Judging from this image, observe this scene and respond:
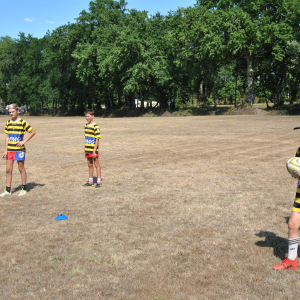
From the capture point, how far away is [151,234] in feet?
18.2

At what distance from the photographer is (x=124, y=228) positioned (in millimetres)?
5840

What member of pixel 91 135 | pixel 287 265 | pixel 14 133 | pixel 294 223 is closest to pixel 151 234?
pixel 287 265

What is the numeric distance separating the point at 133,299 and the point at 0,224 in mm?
3469

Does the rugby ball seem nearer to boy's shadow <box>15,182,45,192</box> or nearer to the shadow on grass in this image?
the shadow on grass

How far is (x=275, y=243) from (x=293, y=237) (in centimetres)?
88

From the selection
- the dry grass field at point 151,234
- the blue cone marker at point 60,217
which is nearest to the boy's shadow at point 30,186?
the dry grass field at point 151,234

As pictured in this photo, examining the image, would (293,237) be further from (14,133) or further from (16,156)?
(14,133)

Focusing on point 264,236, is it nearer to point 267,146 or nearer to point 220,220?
point 220,220

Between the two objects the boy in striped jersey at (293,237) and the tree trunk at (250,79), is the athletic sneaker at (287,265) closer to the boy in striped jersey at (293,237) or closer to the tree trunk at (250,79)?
the boy in striped jersey at (293,237)

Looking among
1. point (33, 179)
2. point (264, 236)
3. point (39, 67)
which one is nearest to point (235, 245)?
point (264, 236)

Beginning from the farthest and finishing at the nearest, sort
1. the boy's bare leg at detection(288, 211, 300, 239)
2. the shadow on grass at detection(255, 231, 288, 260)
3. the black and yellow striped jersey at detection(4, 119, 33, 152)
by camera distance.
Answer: the black and yellow striped jersey at detection(4, 119, 33, 152)
the shadow on grass at detection(255, 231, 288, 260)
the boy's bare leg at detection(288, 211, 300, 239)

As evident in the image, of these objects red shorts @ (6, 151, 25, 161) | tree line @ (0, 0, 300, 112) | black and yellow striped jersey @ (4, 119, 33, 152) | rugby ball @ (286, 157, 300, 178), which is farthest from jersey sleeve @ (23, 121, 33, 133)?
tree line @ (0, 0, 300, 112)

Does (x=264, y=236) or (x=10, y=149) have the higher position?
(x=10, y=149)

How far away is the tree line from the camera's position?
39.5m
